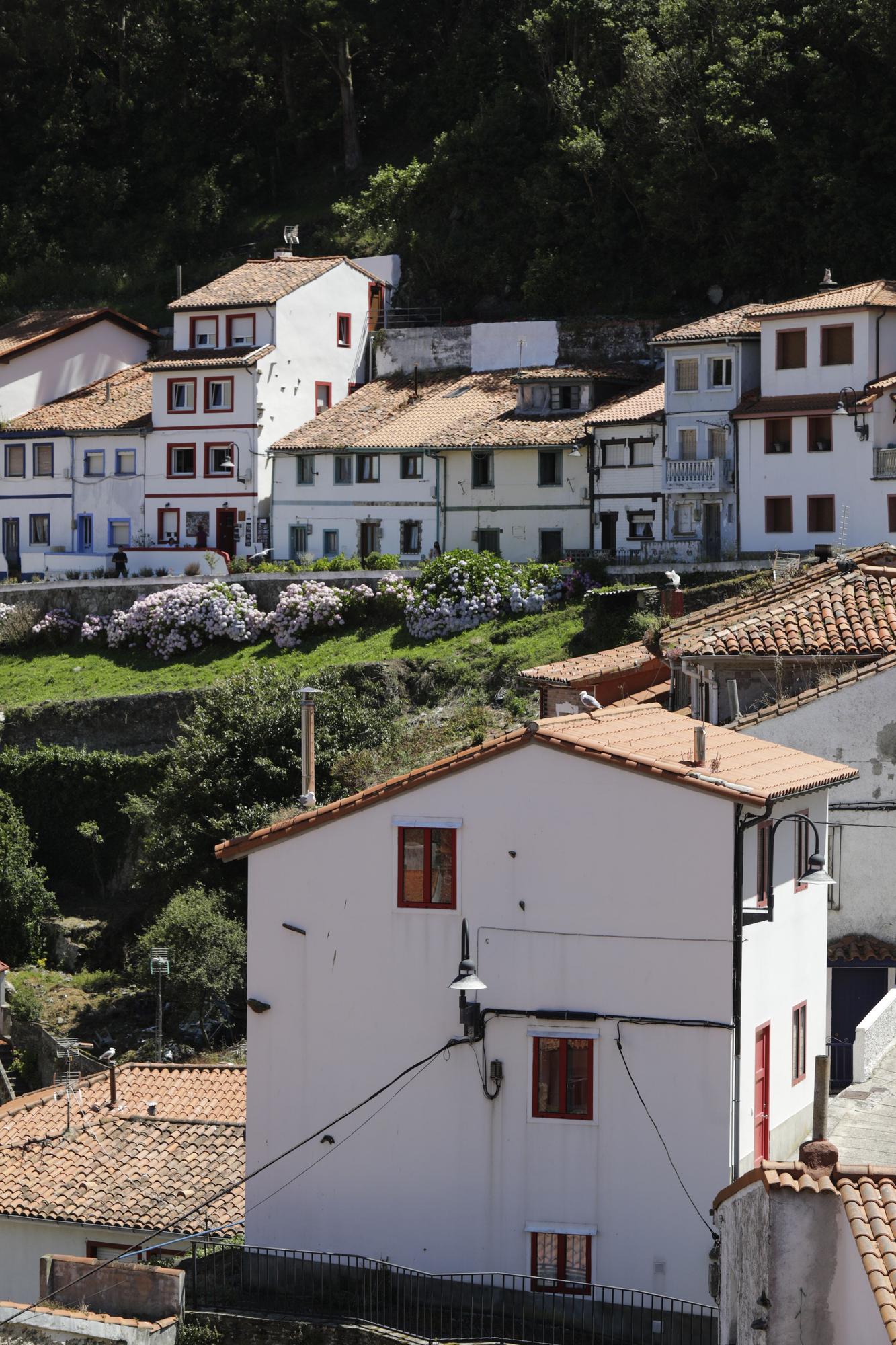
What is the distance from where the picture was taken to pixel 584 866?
2258 centimetres

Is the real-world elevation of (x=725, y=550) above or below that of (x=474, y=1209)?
above

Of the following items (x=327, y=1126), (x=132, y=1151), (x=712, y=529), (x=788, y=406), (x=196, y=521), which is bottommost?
(x=132, y=1151)

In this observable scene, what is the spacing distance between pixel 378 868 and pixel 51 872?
1095 inches

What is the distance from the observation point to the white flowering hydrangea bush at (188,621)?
5566 centimetres

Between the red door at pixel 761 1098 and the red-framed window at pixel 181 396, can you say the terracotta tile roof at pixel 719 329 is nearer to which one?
the red-framed window at pixel 181 396

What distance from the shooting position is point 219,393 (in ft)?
206

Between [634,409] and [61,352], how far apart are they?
2368 cm

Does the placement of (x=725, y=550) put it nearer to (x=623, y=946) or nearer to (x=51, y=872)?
(x=51, y=872)

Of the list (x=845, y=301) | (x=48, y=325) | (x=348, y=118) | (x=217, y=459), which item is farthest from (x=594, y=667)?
(x=348, y=118)

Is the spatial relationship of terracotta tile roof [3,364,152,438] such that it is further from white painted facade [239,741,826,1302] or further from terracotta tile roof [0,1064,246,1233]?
white painted facade [239,741,826,1302]

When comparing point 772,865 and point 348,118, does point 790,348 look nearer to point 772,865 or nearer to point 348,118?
point 772,865

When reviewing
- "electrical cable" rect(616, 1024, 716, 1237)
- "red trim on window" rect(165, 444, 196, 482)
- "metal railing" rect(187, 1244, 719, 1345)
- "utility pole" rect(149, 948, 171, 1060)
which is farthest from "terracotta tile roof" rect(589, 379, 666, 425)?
"metal railing" rect(187, 1244, 719, 1345)

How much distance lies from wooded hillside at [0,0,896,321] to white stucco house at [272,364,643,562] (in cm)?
776

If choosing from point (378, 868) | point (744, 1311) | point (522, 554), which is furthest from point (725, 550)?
point (744, 1311)
